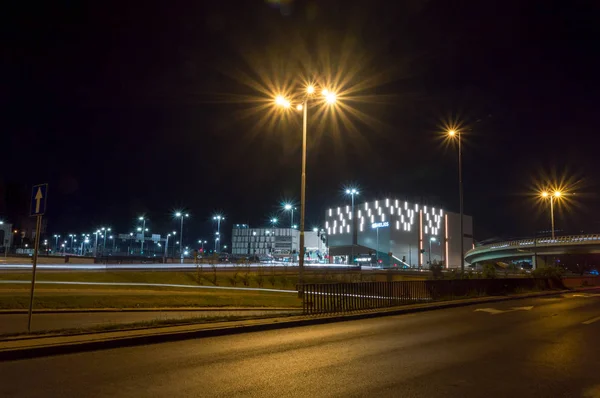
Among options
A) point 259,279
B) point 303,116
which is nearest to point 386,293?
point 303,116

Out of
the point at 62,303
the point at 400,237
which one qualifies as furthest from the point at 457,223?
the point at 62,303

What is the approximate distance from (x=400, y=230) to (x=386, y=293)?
93.7 metres

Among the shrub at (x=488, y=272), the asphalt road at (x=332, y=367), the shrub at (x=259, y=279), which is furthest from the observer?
the shrub at (x=488, y=272)

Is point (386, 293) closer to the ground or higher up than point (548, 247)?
closer to the ground

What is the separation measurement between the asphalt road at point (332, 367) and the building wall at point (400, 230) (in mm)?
89588

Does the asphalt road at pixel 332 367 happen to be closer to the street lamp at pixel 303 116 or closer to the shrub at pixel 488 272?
the street lamp at pixel 303 116

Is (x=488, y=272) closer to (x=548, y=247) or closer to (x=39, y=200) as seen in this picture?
(x=39, y=200)

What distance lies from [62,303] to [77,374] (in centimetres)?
854

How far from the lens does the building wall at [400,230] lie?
108 meters

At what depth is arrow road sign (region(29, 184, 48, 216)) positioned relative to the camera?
10.2 meters

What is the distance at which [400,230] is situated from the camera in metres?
109

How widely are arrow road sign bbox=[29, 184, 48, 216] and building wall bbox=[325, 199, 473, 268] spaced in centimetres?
9117

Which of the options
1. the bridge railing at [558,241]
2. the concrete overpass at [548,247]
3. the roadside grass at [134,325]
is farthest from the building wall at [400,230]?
the roadside grass at [134,325]

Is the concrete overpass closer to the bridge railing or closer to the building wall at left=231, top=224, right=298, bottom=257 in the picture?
the bridge railing
